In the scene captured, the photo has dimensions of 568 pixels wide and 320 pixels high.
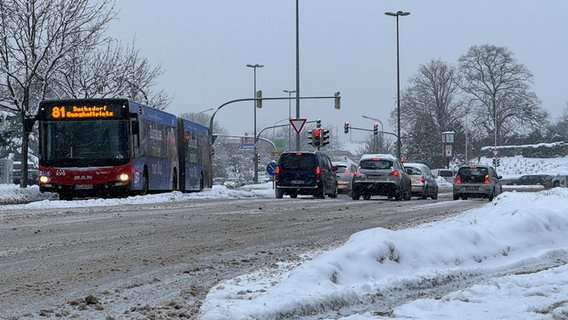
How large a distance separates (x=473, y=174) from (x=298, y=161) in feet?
25.9

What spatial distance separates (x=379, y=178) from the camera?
32031 mm

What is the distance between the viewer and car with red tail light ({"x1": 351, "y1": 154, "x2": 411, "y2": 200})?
31828 mm

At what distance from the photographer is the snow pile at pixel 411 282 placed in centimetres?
661

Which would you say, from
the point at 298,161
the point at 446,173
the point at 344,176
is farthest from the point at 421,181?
the point at 446,173

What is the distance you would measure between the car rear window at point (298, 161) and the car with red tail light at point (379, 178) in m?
1.73

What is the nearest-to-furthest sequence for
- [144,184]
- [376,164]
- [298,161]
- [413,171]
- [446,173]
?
[144,184], [376,164], [298,161], [413,171], [446,173]

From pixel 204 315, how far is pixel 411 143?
10797 centimetres

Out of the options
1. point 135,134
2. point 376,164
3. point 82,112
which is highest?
point 82,112

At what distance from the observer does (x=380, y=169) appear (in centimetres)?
3219

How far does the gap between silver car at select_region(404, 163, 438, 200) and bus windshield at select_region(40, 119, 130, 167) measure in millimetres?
15035

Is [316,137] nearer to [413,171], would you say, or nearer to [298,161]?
[413,171]

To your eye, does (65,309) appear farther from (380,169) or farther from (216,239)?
(380,169)

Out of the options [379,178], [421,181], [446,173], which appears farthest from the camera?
[446,173]

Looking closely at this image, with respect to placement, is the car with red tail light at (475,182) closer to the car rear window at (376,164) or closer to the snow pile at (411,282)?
the car rear window at (376,164)
